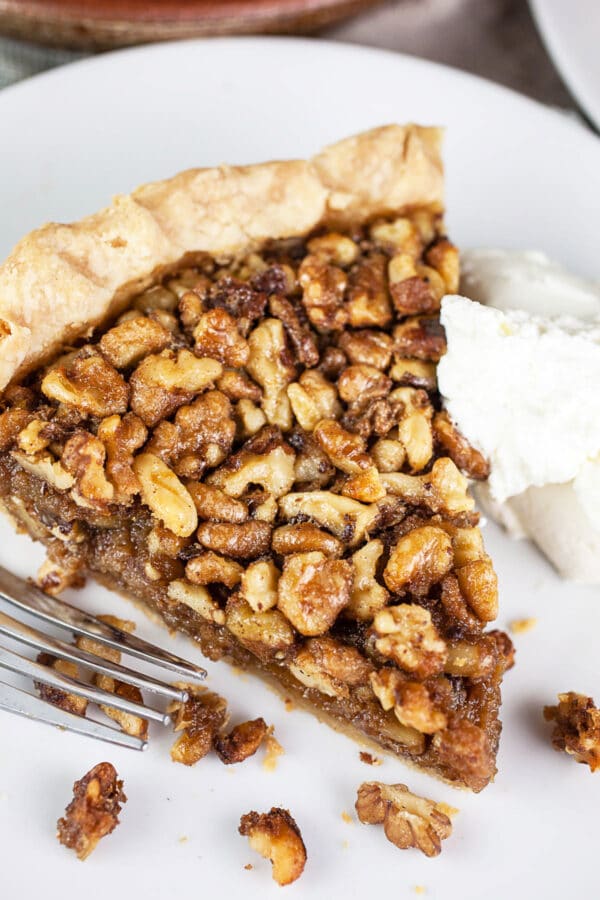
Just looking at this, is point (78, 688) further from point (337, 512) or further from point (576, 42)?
point (576, 42)

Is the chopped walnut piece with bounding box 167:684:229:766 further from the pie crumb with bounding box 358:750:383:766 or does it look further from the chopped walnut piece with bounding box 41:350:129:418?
Result: the chopped walnut piece with bounding box 41:350:129:418

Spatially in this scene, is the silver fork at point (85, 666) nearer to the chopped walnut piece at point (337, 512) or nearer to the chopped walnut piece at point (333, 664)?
the chopped walnut piece at point (333, 664)

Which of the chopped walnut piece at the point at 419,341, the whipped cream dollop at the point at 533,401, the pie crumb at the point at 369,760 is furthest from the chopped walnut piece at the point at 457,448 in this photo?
the pie crumb at the point at 369,760

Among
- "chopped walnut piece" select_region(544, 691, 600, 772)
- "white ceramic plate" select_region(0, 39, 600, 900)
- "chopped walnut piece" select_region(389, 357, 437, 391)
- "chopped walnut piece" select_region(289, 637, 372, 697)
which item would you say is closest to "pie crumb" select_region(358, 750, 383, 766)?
"white ceramic plate" select_region(0, 39, 600, 900)

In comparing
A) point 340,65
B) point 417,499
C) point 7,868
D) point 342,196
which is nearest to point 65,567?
point 7,868

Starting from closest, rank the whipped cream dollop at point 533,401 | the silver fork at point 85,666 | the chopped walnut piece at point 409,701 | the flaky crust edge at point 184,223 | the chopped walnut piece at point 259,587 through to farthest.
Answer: the chopped walnut piece at point 409,701
the chopped walnut piece at point 259,587
the silver fork at point 85,666
the flaky crust edge at point 184,223
the whipped cream dollop at point 533,401

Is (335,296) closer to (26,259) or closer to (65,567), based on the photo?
(26,259)

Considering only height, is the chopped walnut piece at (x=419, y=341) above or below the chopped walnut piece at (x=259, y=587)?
above
